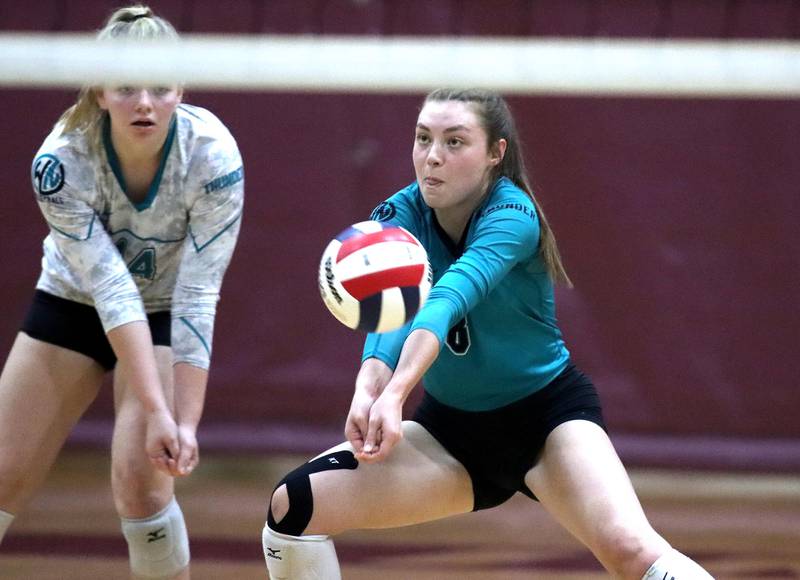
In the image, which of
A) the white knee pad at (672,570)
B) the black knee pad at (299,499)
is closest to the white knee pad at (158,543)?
the black knee pad at (299,499)

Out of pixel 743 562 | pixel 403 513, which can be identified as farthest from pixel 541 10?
pixel 403 513

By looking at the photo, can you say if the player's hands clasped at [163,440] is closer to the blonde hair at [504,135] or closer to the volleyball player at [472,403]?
the volleyball player at [472,403]

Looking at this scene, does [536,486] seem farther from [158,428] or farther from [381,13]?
[381,13]

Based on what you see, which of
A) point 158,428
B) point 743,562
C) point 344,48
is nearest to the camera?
point 344,48

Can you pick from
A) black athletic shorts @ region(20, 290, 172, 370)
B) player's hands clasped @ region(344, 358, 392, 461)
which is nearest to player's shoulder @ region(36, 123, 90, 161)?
black athletic shorts @ region(20, 290, 172, 370)

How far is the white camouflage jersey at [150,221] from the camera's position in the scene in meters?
3.00

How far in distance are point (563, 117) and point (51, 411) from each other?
11.9 feet

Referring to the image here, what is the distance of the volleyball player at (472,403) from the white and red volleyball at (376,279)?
7cm

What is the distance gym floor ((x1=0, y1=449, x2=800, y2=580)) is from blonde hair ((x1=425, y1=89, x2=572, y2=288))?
1814 mm

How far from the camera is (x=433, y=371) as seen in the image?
2.99 meters

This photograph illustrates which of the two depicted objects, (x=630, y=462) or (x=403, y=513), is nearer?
(x=403, y=513)

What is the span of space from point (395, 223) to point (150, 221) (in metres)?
0.75

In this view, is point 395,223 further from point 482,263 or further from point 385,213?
point 482,263

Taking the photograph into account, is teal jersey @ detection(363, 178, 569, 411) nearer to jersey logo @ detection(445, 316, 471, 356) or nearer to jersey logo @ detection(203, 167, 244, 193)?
jersey logo @ detection(445, 316, 471, 356)
